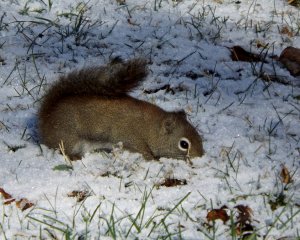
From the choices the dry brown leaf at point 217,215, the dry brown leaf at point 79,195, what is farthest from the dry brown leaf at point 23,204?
the dry brown leaf at point 217,215

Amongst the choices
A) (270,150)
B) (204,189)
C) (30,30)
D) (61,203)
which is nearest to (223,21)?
(30,30)

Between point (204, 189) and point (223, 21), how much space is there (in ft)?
8.29

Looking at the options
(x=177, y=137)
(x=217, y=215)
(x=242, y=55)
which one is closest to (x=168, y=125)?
(x=177, y=137)

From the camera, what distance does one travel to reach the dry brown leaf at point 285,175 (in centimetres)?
332

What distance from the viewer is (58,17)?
5.38 meters

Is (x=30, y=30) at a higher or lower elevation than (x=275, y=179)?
higher

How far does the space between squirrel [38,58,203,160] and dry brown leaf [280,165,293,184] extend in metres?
0.49

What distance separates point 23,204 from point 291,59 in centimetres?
259

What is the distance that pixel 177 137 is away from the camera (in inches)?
150

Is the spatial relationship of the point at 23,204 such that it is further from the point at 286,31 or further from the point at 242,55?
the point at 286,31

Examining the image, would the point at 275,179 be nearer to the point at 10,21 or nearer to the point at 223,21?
the point at 223,21

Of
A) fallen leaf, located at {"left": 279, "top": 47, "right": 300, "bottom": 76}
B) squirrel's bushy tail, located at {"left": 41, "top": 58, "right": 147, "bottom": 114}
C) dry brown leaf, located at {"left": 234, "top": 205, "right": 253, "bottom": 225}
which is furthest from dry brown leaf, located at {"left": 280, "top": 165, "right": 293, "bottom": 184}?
fallen leaf, located at {"left": 279, "top": 47, "right": 300, "bottom": 76}

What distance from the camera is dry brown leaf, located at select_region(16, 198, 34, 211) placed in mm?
3074

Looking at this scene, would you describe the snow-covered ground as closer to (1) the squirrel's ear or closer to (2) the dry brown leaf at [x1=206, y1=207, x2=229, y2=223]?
(2) the dry brown leaf at [x1=206, y1=207, x2=229, y2=223]
